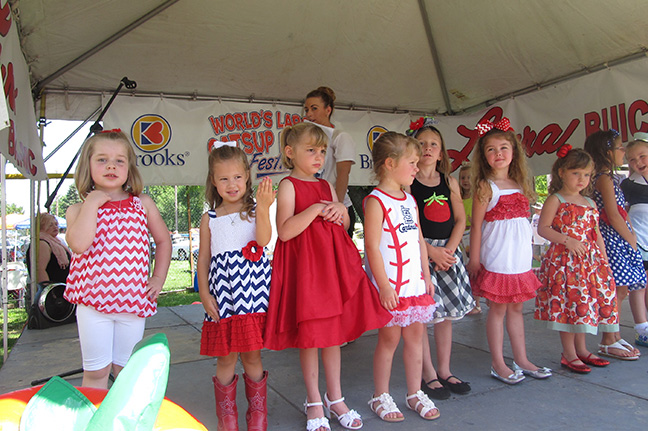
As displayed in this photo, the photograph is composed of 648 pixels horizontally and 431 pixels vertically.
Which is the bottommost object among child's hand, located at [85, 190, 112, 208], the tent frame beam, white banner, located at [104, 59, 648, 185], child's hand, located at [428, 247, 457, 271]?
child's hand, located at [428, 247, 457, 271]

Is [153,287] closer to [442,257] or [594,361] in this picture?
[442,257]

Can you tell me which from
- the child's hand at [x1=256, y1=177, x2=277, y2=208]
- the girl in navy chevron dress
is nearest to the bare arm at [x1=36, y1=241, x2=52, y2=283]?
the girl in navy chevron dress

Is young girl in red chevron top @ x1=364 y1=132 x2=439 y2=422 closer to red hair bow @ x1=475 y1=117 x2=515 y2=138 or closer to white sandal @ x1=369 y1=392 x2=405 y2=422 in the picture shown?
white sandal @ x1=369 y1=392 x2=405 y2=422

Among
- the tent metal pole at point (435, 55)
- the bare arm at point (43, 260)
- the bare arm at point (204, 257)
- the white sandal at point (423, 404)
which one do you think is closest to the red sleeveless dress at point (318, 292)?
the bare arm at point (204, 257)

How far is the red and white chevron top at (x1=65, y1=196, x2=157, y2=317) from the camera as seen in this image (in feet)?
6.82

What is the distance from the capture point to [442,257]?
281 cm

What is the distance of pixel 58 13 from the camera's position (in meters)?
3.67

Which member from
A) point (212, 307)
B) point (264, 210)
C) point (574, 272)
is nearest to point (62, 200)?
point (212, 307)

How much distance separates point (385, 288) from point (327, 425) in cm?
72

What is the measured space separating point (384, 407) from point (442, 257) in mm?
911

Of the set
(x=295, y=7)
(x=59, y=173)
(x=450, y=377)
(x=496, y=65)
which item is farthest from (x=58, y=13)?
(x=496, y=65)

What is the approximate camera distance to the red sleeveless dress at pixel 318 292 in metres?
2.25

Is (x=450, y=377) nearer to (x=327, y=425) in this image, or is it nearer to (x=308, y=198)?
(x=327, y=425)

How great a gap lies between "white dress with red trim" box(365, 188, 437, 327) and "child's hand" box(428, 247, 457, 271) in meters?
0.27
